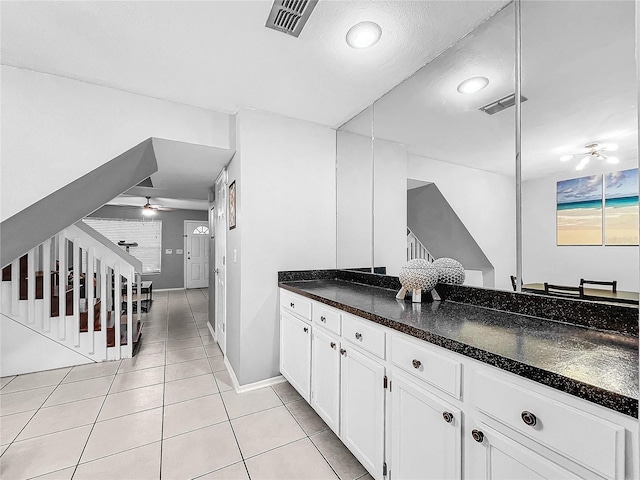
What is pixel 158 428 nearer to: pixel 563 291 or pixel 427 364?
pixel 427 364

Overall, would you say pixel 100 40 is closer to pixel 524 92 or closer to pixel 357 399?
→ pixel 524 92

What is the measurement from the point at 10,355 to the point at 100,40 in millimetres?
3038

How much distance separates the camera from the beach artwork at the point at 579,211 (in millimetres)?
1251

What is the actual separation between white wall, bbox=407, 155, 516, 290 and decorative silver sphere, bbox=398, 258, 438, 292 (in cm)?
31

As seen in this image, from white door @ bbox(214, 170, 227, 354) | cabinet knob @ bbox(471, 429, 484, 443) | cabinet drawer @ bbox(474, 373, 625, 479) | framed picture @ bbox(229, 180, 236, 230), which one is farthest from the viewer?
white door @ bbox(214, 170, 227, 354)

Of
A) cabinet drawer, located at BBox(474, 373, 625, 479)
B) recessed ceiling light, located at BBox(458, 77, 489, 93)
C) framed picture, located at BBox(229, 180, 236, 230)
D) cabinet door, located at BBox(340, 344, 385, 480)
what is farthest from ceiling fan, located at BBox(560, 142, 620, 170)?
framed picture, located at BBox(229, 180, 236, 230)

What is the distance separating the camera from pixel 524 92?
146cm

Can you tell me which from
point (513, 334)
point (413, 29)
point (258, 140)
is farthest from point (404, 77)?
point (513, 334)

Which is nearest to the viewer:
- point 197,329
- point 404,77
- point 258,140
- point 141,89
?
point 404,77

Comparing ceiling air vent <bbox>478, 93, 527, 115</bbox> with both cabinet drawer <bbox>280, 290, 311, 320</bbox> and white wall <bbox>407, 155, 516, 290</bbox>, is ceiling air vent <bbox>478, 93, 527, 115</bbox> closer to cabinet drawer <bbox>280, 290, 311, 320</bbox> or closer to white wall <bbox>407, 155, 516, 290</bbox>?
white wall <bbox>407, 155, 516, 290</bbox>

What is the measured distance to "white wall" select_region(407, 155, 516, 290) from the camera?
153 cm

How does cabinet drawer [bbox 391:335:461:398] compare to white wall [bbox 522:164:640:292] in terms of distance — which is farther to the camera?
white wall [bbox 522:164:640:292]

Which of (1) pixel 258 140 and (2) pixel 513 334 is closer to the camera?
(2) pixel 513 334

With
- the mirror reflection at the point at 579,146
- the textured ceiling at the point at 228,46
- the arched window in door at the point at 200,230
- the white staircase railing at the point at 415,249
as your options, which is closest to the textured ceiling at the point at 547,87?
the mirror reflection at the point at 579,146
